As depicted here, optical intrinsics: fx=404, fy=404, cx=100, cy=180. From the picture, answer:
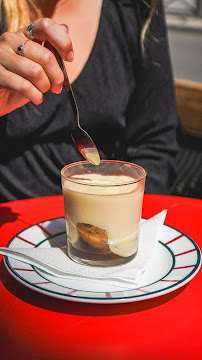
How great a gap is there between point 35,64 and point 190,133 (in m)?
1.52

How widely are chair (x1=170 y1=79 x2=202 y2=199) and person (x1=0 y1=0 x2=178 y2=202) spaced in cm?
40

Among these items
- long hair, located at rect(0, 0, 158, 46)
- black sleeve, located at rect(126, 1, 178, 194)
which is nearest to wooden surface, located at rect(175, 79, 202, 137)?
black sleeve, located at rect(126, 1, 178, 194)

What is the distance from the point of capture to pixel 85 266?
1.90 feet

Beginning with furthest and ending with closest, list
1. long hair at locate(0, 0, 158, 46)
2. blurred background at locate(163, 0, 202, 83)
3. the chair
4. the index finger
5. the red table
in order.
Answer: blurred background at locate(163, 0, 202, 83) < the chair < long hair at locate(0, 0, 158, 46) < the index finger < the red table

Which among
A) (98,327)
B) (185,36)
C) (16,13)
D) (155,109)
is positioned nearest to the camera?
(98,327)

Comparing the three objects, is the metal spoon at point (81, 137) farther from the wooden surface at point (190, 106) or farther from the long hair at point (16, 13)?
the wooden surface at point (190, 106)

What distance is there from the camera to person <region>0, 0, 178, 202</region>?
1066 mm

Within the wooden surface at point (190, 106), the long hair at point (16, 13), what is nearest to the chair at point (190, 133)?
the wooden surface at point (190, 106)

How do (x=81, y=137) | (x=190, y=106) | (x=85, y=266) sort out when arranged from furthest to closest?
(x=190, y=106) < (x=81, y=137) < (x=85, y=266)

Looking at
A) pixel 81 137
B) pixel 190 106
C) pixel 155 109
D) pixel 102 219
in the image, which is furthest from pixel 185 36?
pixel 102 219

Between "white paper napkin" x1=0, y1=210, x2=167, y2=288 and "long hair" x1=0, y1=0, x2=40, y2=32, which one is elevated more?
"long hair" x1=0, y1=0, x2=40, y2=32

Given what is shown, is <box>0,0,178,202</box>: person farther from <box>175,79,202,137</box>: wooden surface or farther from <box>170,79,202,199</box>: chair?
<box>175,79,202,137</box>: wooden surface

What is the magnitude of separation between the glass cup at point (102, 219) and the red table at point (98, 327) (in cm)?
10

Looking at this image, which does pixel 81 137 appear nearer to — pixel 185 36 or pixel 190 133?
pixel 190 133
